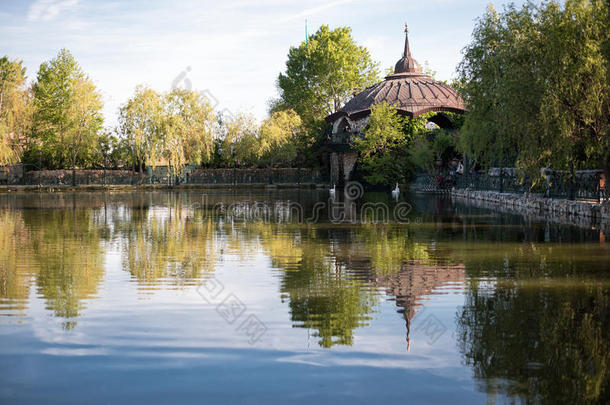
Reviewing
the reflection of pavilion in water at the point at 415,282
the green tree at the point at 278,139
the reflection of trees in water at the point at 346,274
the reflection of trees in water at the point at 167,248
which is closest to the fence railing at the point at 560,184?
the reflection of trees in water at the point at 346,274

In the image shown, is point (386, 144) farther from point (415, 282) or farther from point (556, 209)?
point (415, 282)

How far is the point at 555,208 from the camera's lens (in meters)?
26.2

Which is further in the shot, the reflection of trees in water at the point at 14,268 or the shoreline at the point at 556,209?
the shoreline at the point at 556,209

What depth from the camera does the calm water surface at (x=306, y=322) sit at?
5453 mm

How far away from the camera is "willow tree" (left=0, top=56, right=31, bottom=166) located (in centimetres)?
5724

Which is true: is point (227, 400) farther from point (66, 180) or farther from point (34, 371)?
point (66, 180)

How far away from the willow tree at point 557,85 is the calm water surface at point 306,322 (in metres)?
7.60

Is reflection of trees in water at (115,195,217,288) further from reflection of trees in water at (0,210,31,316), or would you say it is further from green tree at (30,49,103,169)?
green tree at (30,49,103,169)

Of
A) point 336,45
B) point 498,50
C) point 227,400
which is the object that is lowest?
point 227,400

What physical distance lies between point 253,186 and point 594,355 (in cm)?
5620

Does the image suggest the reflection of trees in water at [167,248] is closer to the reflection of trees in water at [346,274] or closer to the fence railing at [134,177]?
the reflection of trees in water at [346,274]

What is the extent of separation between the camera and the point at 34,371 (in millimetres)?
5918

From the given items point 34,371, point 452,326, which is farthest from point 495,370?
point 34,371

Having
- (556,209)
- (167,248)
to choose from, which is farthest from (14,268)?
(556,209)
